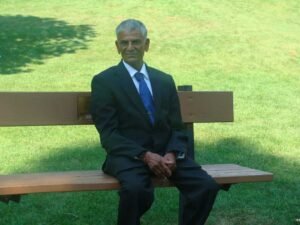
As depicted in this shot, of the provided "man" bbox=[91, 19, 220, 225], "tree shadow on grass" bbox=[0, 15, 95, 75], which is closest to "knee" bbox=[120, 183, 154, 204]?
"man" bbox=[91, 19, 220, 225]

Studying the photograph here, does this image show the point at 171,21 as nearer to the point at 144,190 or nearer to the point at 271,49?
the point at 271,49

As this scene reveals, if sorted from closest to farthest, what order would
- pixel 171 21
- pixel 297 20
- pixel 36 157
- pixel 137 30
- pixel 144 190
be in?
pixel 144 190 → pixel 137 30 → pixel 36 157 → pixel 171 21 → pixel 297 20

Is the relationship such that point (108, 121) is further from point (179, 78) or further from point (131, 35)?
point (179, 78)

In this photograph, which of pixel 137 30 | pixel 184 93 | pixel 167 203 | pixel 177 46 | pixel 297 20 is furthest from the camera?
pixel 297 20

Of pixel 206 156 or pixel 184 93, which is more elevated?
pixel 184 93

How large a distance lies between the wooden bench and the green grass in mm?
738

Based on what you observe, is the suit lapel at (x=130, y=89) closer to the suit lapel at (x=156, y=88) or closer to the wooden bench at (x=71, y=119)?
the suit lapel at (x=156, y=88)

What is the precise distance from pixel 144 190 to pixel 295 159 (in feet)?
10.1

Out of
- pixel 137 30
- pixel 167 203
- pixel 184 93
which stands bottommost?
pixel 167 203

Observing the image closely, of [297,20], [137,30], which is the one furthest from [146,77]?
[297,20]

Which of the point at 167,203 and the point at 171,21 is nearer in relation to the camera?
the point at 167,203

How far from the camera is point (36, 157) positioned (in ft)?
20.4

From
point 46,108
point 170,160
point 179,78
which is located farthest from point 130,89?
point 179,78

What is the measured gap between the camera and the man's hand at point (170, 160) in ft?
12.3
